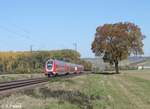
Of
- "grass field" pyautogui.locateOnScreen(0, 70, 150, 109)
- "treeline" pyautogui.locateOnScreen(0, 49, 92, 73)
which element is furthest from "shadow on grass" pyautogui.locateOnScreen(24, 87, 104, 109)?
"treeline" pyautogui.locateOnScreen(0, 49, 92, 73)

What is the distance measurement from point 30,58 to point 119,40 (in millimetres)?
54422

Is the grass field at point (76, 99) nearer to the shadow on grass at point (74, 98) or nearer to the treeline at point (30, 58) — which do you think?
the shadow on grass at point (74, 98)

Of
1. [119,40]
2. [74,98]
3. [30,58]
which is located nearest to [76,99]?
[74,98]

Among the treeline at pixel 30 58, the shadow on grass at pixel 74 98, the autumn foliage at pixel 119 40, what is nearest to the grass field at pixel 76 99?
the shadow on grass at pixel 74 98

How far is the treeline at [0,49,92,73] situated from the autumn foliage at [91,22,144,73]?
4268 cm

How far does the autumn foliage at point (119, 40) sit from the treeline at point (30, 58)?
42678 millimetres

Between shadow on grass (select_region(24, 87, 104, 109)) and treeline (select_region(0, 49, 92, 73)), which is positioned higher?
treeline (select_region(0, 49, 92, 73))

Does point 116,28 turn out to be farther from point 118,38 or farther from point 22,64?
point 22,64

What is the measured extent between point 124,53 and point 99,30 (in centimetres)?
958

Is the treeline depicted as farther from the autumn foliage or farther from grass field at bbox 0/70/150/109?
grass field at bbox 0/70/150/109

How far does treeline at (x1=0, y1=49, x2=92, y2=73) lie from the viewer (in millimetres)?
151000

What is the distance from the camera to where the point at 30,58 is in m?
152

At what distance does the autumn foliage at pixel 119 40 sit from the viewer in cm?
10606

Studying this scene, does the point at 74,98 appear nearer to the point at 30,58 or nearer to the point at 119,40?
the point at 119,40
